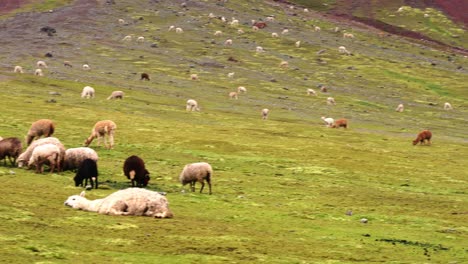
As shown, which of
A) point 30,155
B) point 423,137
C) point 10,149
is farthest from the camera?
point 423,137

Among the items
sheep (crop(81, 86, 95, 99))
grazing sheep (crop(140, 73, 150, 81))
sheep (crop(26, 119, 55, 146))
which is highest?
grazing sheep (crop(140, 73, 150, 81))

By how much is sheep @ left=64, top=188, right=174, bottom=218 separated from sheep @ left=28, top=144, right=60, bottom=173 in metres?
8.19

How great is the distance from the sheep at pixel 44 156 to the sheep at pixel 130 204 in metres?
8.19

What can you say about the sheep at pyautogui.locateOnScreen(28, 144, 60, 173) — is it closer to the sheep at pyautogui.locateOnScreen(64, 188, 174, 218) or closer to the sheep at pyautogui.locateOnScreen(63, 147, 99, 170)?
the sheep at pyautogui.locateOnScreen(63, 147, 99, 170)

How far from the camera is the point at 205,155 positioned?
49562 millimetres

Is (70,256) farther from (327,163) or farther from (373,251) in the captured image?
(327,163)

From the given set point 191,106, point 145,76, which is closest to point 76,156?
point 191,106

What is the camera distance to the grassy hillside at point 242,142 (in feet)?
79.9

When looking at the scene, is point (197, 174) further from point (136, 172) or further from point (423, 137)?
point (423, 137)

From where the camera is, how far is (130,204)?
27.0 metres

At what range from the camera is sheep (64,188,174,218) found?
88.4ft

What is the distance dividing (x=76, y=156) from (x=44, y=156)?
5.90 ft

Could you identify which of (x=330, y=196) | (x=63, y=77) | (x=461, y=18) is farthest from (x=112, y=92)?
(x=461, y=18)

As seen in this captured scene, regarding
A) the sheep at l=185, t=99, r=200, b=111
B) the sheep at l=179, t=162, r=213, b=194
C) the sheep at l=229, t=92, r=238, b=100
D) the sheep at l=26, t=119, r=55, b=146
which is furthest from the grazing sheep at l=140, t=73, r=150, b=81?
the sheep at l=179, t=162, r=213, b=194
